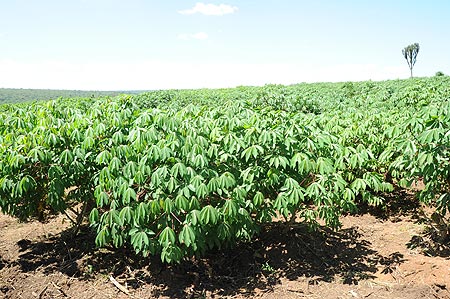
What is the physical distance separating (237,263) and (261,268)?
258 millimetres

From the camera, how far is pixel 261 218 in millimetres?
3031

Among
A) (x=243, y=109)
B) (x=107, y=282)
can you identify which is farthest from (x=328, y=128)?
(x=107, y=282)

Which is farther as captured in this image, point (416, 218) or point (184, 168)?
point (416, 218)

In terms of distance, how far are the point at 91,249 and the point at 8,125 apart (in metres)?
1.50

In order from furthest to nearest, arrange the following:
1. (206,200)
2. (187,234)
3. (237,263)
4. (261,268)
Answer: (237,263)
(261,268)
(206,200)
(187,234)

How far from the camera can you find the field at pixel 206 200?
9.06 feet

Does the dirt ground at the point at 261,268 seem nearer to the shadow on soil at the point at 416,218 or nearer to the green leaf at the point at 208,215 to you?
the shadow on soil at the point at 416,218

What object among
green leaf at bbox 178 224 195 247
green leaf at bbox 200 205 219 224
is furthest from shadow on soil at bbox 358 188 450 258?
green leaf at bbox 178 224 195 247

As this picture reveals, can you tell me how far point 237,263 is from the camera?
11.5ft

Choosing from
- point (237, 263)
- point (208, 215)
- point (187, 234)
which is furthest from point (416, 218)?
point (187, 234)

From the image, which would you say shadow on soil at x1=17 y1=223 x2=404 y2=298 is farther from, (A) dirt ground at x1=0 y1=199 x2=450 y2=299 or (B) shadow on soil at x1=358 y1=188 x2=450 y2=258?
(B) shadow on soil at x1=358 y1=188 x2=450 y2=258

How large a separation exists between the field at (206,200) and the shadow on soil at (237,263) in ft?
0.04

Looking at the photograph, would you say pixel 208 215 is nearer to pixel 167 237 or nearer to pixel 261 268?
pixel 167 237

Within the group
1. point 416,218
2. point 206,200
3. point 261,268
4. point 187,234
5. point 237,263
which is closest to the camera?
point 187,234
